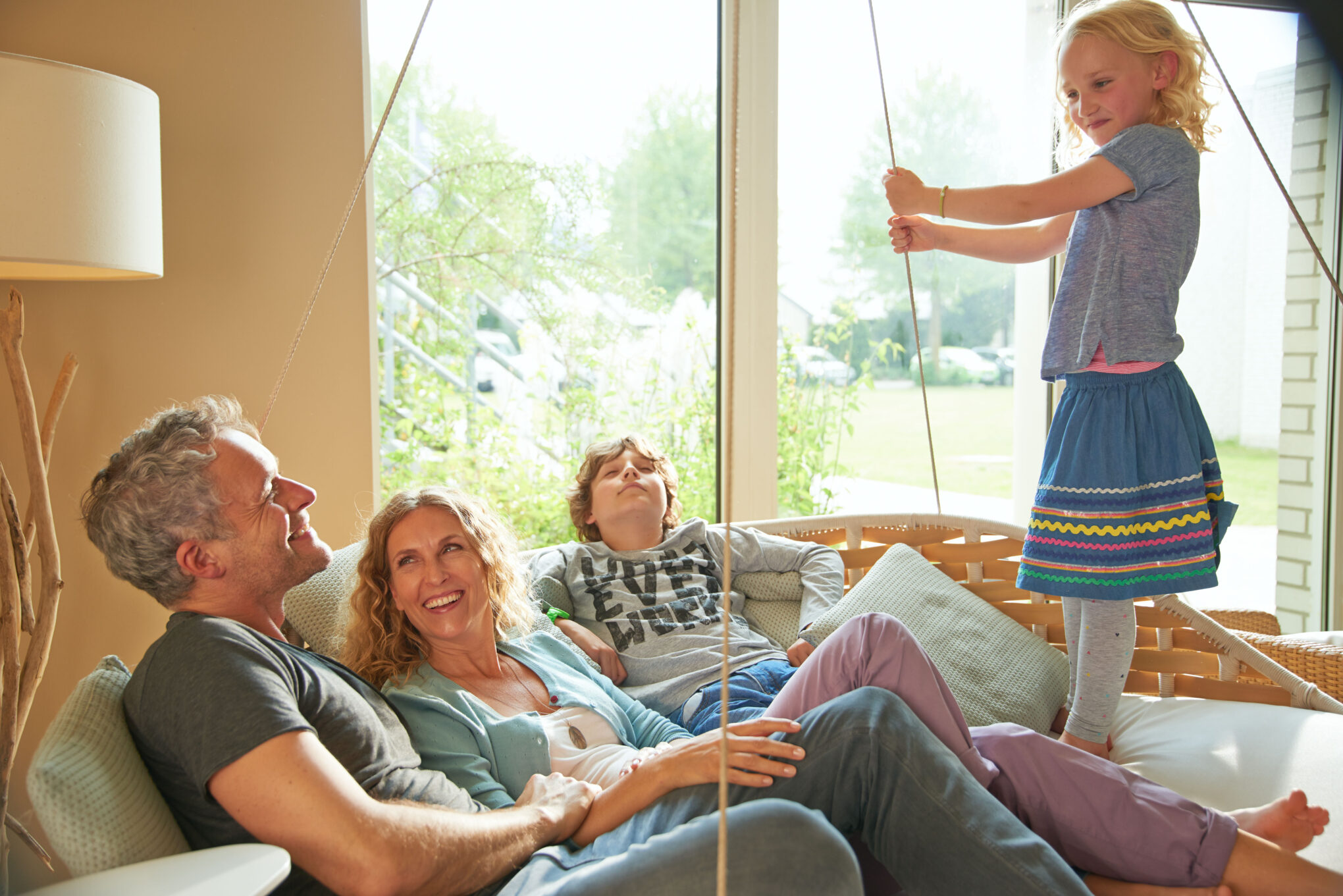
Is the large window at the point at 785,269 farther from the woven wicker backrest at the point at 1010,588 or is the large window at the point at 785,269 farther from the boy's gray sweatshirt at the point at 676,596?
the boy's gray sweatshirt at the point at 676,596

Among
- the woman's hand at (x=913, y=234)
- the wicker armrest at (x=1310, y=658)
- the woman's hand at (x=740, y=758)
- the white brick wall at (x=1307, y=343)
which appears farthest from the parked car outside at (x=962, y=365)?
the woman's hand at (x=740, y=758)

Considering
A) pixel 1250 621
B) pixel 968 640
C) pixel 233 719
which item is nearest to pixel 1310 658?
pixel 1250 621

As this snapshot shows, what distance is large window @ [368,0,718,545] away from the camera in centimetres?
277

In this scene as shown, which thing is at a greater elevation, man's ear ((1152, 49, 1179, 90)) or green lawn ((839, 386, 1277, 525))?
man's ear ((1152, 49, 1179, 90))

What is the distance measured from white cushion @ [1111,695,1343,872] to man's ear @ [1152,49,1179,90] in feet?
3.83

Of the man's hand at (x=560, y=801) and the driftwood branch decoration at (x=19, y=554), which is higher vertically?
the driftwood branch decoration at (x=19, y=554)

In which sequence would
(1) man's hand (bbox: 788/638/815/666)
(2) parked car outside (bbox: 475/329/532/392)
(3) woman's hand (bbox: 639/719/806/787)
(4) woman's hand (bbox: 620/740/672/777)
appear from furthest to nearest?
(2) parked car outside (bbox: 475/329/532/392) → (1) man's hand (bbox: 788/638/815/666) → (4) woman's hand (bbox: 620/740/672/777) → (3) woman's hand (bbox: 639/719/806/787)

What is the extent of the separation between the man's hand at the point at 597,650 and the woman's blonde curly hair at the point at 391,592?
0.16 meters

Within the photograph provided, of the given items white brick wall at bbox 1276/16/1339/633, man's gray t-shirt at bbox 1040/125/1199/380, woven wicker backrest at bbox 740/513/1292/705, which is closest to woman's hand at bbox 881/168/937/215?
man's gray t-shirt at bbox 1040/125/1199/380

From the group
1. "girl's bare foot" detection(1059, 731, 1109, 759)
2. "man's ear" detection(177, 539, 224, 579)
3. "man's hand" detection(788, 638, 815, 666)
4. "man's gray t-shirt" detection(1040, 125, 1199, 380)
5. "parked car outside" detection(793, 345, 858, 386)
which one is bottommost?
"girl's bare foot" detection(1059, 731, 1109, 759)

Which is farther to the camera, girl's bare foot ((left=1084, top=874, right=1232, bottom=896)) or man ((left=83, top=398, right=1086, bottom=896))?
girl's bare foot ((left=1084, top=874, right=1232, bottom=896))

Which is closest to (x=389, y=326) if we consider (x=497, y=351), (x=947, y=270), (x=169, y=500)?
(x=497, y=351)

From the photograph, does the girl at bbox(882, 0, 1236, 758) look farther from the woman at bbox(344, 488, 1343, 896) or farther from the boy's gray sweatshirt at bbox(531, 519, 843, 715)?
the boy's gray sweatshirt at bbox(531, 519, 843, 715)

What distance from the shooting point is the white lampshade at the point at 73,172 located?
1.60 m
